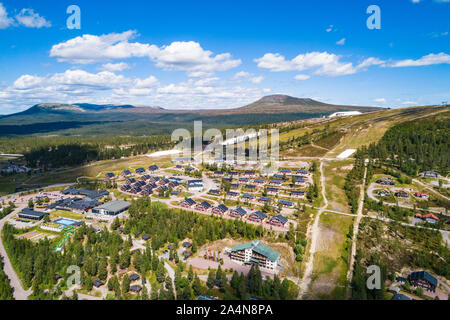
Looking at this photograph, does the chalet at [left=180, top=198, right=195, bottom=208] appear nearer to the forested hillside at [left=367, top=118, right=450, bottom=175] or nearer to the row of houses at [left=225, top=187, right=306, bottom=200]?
the row of houses at [left=225, top=187, right=306, bottom=200]

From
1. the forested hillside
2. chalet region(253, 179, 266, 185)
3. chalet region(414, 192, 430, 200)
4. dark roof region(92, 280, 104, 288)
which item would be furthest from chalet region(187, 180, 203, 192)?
the forested hillside

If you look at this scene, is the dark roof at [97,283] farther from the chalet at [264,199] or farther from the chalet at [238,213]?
the chalet at [264,199]

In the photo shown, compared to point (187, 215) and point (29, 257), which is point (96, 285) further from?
point (187, 215)

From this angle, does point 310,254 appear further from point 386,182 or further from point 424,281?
point 386,182

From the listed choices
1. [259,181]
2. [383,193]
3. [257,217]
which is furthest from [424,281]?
[259,181]

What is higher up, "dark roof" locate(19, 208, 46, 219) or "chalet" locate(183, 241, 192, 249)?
"dark roof" locate(19, 208, 46, 219)

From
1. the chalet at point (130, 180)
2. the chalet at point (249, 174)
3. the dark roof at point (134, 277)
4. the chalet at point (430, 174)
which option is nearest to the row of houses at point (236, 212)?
the dark roof at point (134, 277)

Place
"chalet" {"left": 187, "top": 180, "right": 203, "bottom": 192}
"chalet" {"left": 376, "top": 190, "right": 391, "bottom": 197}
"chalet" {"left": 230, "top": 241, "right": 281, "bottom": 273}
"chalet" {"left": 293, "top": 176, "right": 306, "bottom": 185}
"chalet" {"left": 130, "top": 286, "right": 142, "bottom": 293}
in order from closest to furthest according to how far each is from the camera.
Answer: "chalet" {"left": 130, "top": 286, "right": 142, "bottom": 293}, "chalet" {"left": 230, "top": 241, "right": 281, "bottom": 273}, "chalet" {"left": 376, "top": 190, "right": 391, "bottom": 197}, "chalet" {"left": 187, "top": 180, "right": 203, "bottom": 192}, "chalet" {"left": 293, "top": 176, "right": 306, "bottom": 185}
